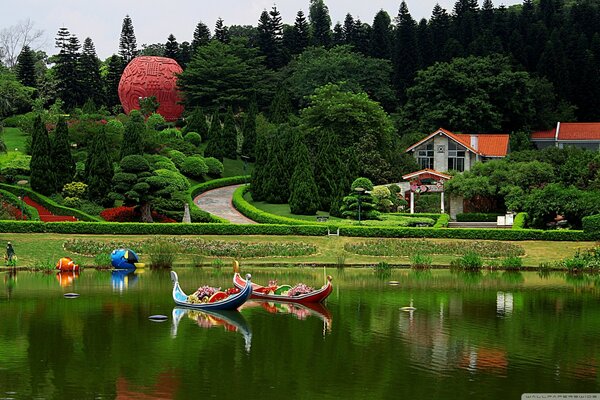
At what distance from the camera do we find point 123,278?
3828cm

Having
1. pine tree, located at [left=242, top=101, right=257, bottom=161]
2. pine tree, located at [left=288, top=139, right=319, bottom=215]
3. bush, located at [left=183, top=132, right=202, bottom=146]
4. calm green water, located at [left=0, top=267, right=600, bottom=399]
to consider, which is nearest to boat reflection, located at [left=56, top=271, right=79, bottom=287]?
calm green water, located at [left=0, top=267, right=600, bottom=399]

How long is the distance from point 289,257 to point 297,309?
12.7 metres

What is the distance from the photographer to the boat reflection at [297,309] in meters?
30.1

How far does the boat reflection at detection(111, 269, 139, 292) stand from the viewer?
35562mm

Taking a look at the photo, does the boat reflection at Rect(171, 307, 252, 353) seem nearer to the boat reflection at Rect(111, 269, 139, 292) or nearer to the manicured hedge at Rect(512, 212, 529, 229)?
the boat reflection at Rect(111, 269, 139, 292)

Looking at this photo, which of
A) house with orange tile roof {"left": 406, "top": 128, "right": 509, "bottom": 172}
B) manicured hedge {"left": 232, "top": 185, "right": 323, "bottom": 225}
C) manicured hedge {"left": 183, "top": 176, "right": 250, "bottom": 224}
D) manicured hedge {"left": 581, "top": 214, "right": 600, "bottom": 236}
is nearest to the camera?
manicured hedge {"left": 581, "top": 214, "right": 600, "bottom": 236}

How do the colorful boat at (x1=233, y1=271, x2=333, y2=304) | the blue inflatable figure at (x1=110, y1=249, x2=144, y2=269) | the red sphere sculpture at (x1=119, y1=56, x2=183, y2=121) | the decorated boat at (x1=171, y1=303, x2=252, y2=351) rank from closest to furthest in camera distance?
the decorated boat at (x1=171, y1=303, x2=252, y2=351) → the colorful boat at (x1=233, y1=271, x2=333, y2=304) → the blue inflatable figure at (x1=110, y1=249, x2=144, y2=269) → the red sphere sculpture at (x1=119, y1=56, x2=183, y2=121)

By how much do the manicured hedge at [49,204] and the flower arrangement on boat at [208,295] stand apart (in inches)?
818

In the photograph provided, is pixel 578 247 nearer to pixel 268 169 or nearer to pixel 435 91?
pixel 268 169

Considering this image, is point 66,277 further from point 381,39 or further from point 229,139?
point 381,39

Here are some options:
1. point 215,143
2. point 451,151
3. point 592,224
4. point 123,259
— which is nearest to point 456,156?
point 451,151

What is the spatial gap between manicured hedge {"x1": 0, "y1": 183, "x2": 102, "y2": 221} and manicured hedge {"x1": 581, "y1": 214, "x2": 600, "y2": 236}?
979 inches

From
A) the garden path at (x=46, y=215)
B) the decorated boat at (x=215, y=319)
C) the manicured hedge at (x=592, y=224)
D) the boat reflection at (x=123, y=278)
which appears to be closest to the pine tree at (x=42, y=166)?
the garden path at (x=46, y=215)

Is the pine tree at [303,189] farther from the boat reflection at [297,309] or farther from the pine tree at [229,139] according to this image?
the boat reflection at [297,309]
